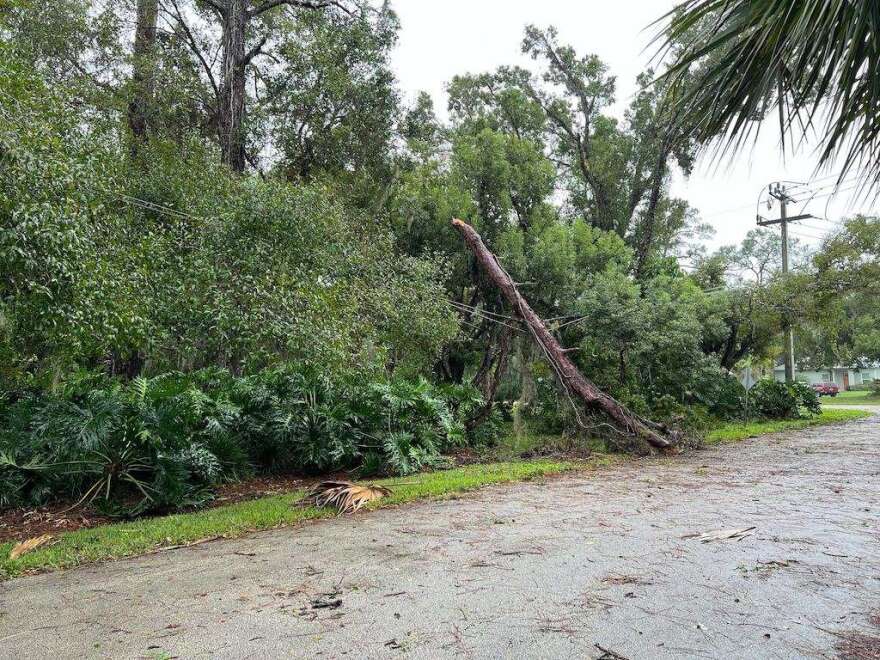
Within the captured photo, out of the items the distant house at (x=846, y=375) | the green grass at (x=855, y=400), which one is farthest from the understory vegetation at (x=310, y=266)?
the distant house at (x=846, y=375)

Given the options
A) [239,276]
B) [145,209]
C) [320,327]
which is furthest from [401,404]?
[145,209]

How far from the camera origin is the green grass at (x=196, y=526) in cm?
489

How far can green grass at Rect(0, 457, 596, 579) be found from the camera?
4.89 metres

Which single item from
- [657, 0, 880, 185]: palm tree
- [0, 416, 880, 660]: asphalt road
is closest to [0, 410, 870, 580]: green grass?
[0, 416, 880, 660]: asphalt road

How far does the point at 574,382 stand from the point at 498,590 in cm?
859

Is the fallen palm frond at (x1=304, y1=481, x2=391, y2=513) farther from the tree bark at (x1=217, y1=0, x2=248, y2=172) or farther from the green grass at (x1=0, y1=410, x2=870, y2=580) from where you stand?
the tree bark at (x1=217, y1=0, x2=248, y2=172)

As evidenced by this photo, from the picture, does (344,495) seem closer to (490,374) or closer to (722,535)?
(722,535)

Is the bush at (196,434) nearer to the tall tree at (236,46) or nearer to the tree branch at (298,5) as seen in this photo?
the tall tree at (236,46)

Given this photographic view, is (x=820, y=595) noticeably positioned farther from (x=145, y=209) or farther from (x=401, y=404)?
(x=145, y=209)

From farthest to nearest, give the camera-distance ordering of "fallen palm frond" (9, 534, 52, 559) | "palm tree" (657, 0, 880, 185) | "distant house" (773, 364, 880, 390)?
"distant house" (773, 364, 880, 390) < "fallen palm frond" (9, 534, 52, 559) < "palm tree" (657, 0, 880, 185)

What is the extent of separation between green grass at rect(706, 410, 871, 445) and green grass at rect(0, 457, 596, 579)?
727cm

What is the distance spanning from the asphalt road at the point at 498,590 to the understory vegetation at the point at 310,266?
2.33 m

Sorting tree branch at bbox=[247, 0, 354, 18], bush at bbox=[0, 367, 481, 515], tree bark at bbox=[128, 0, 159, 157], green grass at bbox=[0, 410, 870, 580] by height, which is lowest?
green grass at bbox=[0, 410, 870, 580]

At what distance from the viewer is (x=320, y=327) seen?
718 cm
